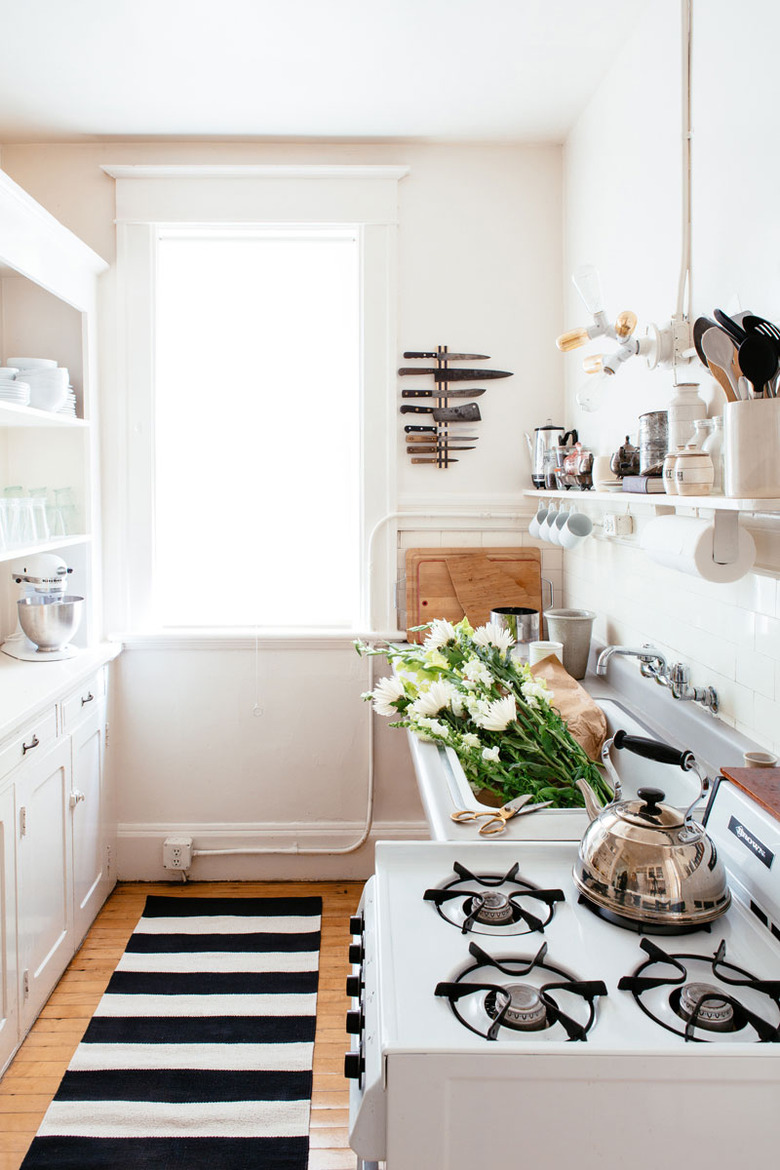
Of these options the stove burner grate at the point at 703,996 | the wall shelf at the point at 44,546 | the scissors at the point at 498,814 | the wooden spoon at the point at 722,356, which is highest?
the wooden spoon at the point at 722,356

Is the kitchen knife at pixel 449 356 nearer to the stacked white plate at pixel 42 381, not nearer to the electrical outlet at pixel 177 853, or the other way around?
the stacked white plate at pixel 42 381

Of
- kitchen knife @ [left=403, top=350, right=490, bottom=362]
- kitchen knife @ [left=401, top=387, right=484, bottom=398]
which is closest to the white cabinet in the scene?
kitchen knife @ [left=401, top=387, right=484, bottom=398]

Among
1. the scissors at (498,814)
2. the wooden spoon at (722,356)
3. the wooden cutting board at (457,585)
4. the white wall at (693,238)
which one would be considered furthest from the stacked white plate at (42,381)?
the wooden spoon at (722,356)

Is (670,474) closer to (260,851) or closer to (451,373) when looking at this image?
(451,373)

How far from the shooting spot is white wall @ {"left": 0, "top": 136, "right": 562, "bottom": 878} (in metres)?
3.20

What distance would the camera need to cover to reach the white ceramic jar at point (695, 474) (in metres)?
1.62

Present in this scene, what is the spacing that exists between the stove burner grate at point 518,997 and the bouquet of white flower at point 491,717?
57 centimetres

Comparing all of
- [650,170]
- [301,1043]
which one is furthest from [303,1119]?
[650,170]

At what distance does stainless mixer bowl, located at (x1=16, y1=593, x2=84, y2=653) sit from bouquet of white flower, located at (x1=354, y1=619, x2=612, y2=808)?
1301 millimetres

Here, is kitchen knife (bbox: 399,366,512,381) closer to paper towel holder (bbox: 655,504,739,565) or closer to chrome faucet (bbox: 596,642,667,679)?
chrome faucet (bbox: 596,642,667,679)

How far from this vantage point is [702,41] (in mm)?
1916

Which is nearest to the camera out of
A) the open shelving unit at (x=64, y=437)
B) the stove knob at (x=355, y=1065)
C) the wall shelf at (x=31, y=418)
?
the stove knob at (x=355, y=1065)

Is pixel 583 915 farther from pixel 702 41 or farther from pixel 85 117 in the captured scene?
pixel 85 117

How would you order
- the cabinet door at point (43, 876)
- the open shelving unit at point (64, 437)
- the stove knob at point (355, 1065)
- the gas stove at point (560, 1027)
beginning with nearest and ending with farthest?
the gas stove at point (560, 1027) < the stove knob at point (355, 1065) < the cabinet door at point (43, 876) < the open shelving unit at point (64, 437)
